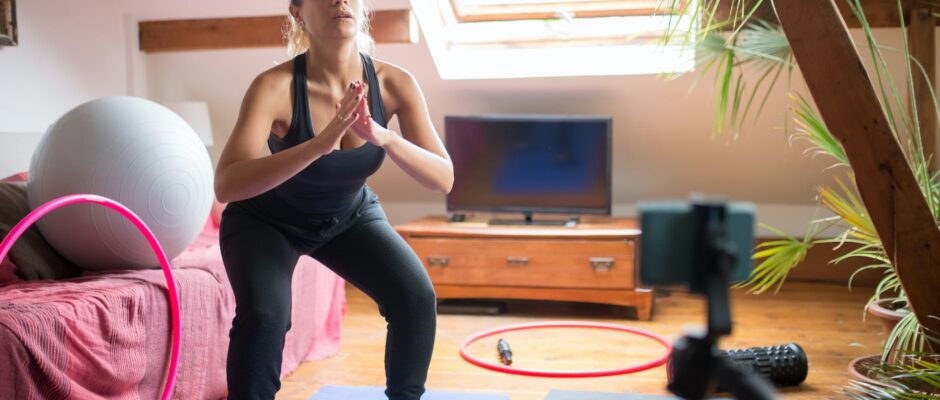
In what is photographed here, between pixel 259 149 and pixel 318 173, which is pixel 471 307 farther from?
pixel 259 149

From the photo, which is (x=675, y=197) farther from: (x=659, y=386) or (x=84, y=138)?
(x=84, y=138)

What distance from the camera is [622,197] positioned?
5.00 m

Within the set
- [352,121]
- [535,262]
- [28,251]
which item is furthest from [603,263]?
[352,121]

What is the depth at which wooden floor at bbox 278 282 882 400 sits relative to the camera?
10.1 feet

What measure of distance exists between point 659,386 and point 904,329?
0.77 m

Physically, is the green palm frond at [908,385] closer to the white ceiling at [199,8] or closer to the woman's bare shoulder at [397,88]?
the woman's bare shoulder at [397,88]

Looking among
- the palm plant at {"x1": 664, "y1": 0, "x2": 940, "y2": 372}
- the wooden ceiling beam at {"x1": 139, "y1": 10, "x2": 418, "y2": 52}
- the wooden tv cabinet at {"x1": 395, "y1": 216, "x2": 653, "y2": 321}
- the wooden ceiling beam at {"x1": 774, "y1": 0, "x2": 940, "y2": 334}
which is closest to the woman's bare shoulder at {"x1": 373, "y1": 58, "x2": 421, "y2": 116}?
the palm plant at {"x1": 664, "y1": 0, "x2": 940, "y2": 372}

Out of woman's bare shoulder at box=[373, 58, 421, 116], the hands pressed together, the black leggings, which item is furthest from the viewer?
woman's bare shoulder at box=[373, 58, 421, 116]

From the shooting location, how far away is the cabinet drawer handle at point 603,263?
413 cm

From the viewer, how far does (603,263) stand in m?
4.14

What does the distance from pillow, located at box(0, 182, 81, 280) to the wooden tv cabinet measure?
73.5 inches

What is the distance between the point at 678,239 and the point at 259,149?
1155 millimetres

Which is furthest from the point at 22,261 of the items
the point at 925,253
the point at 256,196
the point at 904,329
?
the point at 904,329

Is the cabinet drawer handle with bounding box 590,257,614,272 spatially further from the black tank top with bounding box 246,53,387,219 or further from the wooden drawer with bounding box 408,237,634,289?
the black tank top with bounding box 246,53,387,219
